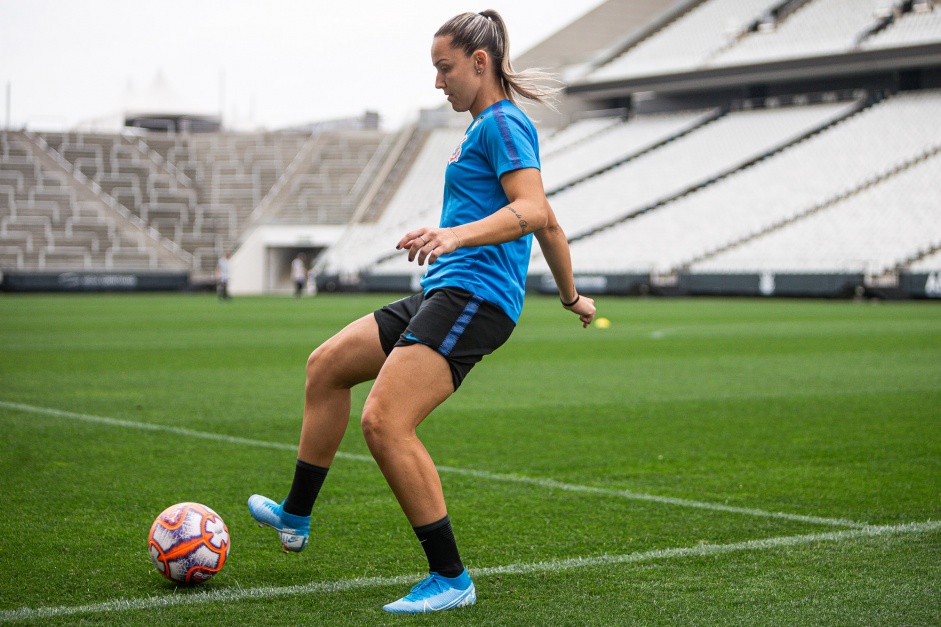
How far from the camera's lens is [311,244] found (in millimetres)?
49250

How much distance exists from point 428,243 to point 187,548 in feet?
5.09

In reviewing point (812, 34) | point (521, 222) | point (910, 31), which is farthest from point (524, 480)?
point (812, 34)

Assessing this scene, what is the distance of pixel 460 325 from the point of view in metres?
3.70

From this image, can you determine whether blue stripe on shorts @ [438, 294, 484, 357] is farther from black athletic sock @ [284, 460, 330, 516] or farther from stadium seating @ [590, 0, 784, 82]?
stadium seating @ [590, 0, 784, 82]

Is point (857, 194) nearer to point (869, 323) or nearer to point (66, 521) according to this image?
point (869, 323)

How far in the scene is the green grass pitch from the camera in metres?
3.76

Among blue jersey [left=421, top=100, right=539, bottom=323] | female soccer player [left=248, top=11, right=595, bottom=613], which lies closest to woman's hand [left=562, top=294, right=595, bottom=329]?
female soccer player [left=248, top=11, right=595, bottom=613]

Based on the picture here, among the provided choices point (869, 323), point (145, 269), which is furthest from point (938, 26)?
point (145, 269)

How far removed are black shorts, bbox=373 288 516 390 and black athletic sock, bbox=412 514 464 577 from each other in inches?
19.4

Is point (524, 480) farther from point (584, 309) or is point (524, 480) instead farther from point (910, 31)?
point (910, 31)

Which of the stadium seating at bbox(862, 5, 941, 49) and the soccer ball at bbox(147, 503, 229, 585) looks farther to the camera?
the stadium seating at bbox(862, 5, 941, 49)

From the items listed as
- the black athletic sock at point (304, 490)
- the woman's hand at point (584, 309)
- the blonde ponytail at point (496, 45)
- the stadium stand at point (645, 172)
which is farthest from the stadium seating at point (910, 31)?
the black athletic sock at point (304, 490)

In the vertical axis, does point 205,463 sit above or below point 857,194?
below

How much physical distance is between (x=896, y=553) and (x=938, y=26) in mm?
40741
